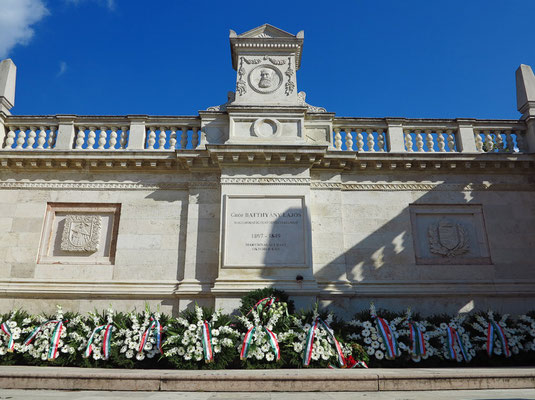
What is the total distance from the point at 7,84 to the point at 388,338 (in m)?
12.8

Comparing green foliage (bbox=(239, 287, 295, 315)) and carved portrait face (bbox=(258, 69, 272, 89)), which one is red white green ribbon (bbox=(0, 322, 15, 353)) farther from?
carved portrait face (bbox=(258, 69, 272, 89))

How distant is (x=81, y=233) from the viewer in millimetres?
10922

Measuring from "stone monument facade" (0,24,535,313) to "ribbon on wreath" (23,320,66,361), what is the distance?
1361 millimetres

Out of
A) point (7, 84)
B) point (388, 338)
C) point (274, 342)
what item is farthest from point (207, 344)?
point (7, 84)

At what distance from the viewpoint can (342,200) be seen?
11.4m

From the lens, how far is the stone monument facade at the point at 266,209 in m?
10.2

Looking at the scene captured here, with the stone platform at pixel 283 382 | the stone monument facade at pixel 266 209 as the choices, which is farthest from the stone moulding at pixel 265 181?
the stone platform at pixel 283 382

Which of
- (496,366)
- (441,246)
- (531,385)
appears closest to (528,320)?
(496,366)

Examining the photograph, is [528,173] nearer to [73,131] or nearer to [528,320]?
[528,320]

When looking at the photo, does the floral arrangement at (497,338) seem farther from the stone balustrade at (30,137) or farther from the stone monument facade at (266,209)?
the stone balustrade at (30,137)

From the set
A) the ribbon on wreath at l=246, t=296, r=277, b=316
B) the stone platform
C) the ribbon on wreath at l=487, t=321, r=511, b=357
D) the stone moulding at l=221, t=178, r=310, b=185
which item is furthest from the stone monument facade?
the stone platform

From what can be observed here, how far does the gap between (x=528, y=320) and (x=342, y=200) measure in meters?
5.25

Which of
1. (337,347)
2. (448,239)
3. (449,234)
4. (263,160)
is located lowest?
(337,347)

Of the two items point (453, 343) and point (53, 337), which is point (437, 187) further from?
point (53, 337)
